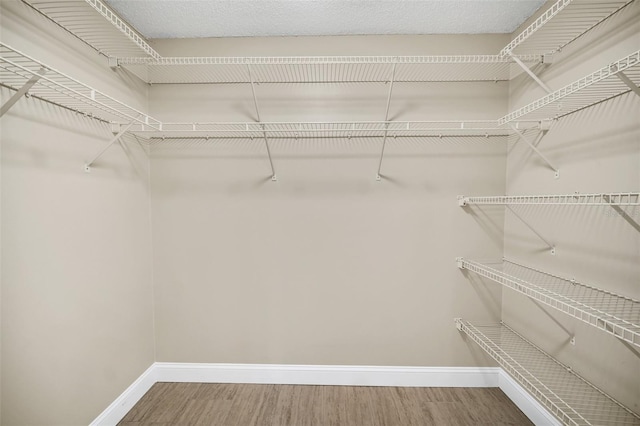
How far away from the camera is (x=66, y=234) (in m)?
1.30

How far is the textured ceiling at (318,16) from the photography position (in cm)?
156

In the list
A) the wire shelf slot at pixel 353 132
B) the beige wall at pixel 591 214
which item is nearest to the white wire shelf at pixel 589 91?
the beige wall at pixel 591 214

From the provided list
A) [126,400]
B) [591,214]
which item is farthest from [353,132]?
[126,400]

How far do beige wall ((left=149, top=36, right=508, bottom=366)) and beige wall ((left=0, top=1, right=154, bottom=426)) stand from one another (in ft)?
0.96

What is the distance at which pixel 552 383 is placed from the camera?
54.3 inches

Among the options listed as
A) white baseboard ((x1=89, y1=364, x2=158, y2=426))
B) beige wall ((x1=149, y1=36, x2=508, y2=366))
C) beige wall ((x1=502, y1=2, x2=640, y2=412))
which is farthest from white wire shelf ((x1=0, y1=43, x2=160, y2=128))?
beige wall ((x1=502, y1=2, x2=640, y2=412))

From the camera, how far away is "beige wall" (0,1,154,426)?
109 cm

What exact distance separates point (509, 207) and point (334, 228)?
118 cm

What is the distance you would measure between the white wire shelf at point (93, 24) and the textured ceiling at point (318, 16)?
178 mm

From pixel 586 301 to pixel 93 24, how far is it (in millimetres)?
2755

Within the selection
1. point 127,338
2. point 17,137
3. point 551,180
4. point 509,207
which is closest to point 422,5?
point 551,180

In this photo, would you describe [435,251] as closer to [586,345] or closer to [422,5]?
[586,345]

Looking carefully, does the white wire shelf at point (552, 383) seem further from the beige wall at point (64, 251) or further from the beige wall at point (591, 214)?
the beige wall at point (64, 251)

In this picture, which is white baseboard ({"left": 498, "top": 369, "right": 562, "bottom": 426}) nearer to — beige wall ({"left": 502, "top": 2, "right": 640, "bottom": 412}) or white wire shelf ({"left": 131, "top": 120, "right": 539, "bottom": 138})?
beige wall ({"left": 502, "top": 2, "right": 640, "bottom": 412})
